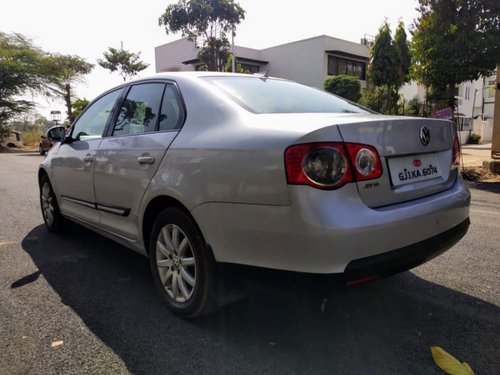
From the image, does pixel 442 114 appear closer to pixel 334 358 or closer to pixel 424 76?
pixel 424 76

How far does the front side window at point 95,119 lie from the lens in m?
3.82

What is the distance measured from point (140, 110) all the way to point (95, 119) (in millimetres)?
956

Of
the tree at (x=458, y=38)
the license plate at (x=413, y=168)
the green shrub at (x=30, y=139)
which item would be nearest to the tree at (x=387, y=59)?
the tree at (x=458, y=38)

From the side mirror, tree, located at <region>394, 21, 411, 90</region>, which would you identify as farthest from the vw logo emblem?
tree, located at <region>394, 21, 411, 90</region>

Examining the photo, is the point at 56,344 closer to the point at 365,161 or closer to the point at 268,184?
the point at 268,184

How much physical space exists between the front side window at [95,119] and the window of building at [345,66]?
1243 inches

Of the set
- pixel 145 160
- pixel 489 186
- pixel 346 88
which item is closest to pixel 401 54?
pixel 346 88

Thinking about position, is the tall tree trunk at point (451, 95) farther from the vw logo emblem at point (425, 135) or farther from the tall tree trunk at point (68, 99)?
the tall tree trunk at point (68, 99)

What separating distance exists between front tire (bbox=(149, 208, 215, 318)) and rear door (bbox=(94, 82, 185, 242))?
318mm

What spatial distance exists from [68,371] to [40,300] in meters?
1.06

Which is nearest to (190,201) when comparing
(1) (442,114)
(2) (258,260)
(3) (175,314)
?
(2) (258,260)

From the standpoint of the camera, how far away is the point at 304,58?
33.8 meters

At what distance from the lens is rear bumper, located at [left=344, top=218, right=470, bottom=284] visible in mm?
2104

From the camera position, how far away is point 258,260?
224 cm
